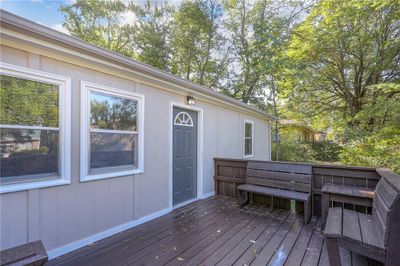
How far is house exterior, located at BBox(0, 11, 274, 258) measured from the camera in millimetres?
2238

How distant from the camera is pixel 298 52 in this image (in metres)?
9.66

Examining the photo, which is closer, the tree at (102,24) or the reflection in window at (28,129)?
the reflection in window at (28,129)

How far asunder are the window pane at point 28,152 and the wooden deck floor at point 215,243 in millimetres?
1093

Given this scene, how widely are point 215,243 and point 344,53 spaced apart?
10.4m

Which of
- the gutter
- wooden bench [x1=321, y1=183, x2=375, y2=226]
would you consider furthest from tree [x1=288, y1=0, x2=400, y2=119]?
the gutter

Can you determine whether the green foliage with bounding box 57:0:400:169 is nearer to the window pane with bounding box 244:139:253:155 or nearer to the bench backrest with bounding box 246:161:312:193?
the window pane with bounding box 244:139:253:155

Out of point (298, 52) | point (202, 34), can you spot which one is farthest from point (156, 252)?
point (202, 34)

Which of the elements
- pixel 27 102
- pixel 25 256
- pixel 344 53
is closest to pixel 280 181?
pixel 25 256

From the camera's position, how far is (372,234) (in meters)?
2.10

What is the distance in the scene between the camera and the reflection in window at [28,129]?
7.27 feet

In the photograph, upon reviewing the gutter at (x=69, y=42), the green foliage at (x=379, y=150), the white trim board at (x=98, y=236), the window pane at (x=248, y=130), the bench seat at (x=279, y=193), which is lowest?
the white trim board at (x=98, y=236)

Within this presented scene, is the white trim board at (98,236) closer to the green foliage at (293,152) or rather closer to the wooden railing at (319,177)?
the wooden railing at (319,177)

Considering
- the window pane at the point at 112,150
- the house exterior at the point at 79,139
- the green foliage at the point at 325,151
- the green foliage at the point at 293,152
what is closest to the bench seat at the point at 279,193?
the house exterior at the point at 79,139

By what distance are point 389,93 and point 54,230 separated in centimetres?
1144
